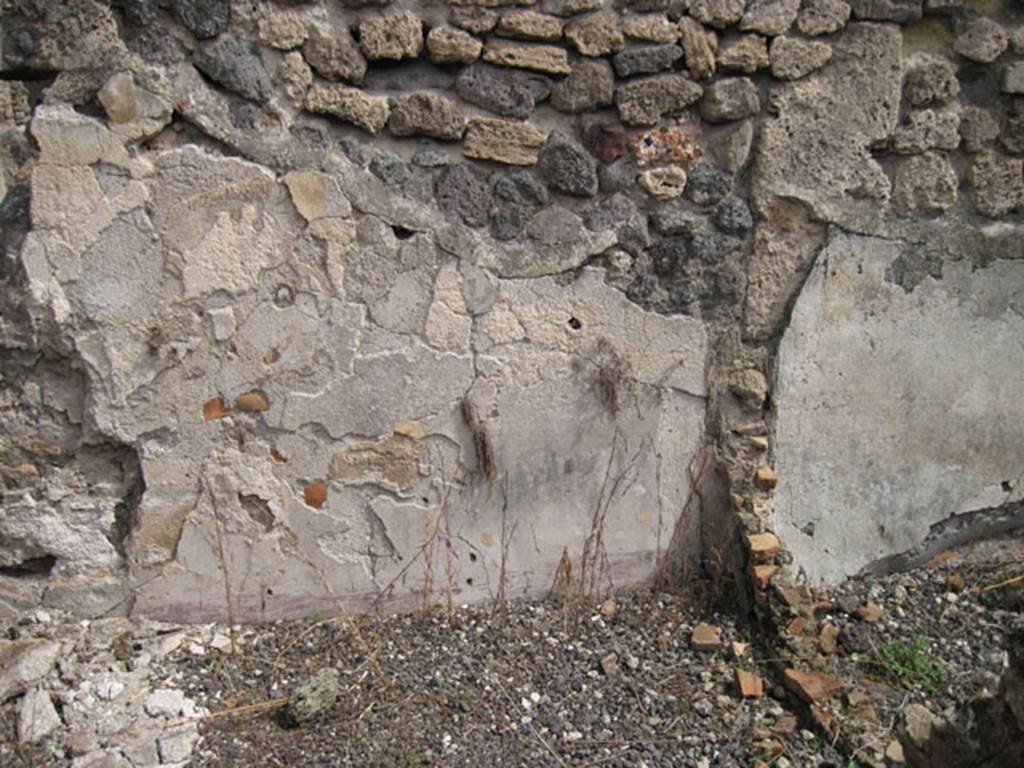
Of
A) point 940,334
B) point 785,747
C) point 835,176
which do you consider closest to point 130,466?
point 785,747

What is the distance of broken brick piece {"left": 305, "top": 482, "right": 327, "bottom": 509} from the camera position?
267 cm

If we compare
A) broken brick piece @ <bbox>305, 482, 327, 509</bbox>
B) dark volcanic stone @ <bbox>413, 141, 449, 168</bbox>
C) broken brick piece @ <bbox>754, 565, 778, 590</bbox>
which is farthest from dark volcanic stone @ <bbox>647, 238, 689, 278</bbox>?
broken brick piece @ <bbox>305, 482, 327, 509</bbox>

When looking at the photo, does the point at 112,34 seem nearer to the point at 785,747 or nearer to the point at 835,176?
the point at 835,176

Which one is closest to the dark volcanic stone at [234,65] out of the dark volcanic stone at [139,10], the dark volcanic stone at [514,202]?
the dark volcanic stone at [139,10]

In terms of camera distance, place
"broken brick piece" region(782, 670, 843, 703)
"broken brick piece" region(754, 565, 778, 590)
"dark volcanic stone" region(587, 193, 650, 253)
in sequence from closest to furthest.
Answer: "broken brick piece" region(782, 670, 843, 703), "dark volcanic stone" region(587, 193, 650, 253), "broken brick piece" region(754, 565, 778, 590)

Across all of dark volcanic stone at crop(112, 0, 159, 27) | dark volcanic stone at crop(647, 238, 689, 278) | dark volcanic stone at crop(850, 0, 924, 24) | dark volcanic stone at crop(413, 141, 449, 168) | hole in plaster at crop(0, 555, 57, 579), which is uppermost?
dark volcanic stone at crop(850, 0, 924, 24)

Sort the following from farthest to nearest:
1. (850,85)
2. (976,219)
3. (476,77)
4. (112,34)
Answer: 1. (976,219)
2. (850,85)
3. (476,77)
4. (112,34)

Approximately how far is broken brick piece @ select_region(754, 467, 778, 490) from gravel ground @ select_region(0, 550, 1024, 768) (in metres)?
0.38

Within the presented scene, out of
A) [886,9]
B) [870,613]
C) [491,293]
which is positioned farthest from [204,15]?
[870,613]

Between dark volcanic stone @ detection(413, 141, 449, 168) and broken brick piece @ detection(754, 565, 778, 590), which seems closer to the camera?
dark volcanic stone @ detection(413, 141, 449, 168)

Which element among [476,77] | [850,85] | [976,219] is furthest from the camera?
[976,219]

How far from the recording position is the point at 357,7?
2.43 metres

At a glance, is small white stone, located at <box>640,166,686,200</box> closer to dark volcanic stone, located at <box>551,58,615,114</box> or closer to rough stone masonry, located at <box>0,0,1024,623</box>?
rough stone masonry, located at <box>0,0,1024,623</box>

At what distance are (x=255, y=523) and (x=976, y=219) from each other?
2438 mm
